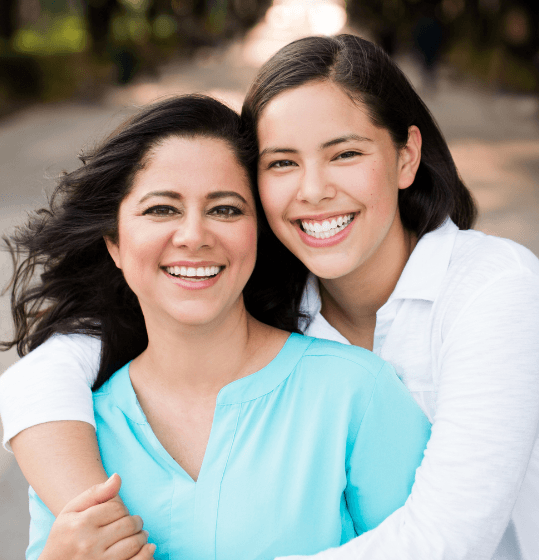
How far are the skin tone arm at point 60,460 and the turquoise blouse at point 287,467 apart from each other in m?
0.08

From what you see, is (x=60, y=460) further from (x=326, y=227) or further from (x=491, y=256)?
(x=491, y=256)

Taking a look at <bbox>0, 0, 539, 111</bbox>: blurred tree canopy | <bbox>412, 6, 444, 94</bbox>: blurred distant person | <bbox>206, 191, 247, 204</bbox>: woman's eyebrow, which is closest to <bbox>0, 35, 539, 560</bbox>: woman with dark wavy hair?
<bbox>206, 191, 247, 204</bbox>: woman's eyebrow

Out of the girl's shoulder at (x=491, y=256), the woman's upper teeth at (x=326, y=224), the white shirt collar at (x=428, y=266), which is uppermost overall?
the woman's upper teeth at (x=326, y=224)

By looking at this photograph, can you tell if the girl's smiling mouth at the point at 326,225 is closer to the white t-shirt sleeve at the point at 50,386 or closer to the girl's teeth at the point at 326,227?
the girl's teeth at the point at 326,227

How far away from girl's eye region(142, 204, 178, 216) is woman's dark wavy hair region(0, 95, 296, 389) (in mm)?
130

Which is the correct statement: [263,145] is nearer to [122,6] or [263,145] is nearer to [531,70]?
[531,70]

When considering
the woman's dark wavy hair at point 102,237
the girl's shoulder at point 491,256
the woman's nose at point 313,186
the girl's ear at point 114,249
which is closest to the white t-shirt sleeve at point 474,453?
the girl's shoulder at point 491,256

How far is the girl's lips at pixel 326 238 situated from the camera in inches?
81.0

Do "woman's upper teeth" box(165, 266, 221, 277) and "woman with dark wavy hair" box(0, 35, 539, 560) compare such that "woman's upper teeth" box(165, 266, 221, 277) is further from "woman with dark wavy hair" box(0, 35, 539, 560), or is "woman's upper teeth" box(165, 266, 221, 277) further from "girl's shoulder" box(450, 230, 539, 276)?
"girl's shoulder" box(450, 230, 539, 276)

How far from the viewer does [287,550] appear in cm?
165

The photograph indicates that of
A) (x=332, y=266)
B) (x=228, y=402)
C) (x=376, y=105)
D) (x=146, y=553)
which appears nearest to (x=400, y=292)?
(x=332, y=266)

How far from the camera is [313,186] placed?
1934 millimetres

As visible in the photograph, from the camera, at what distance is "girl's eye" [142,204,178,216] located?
1.73 meters

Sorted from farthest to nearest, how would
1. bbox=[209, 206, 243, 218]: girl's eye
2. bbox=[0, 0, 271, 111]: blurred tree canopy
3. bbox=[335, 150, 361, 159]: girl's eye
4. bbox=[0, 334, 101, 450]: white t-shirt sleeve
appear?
bbox=[0, 0, 271, 111]: blurred tree canopy < bbox=[335, 150, 361, 159]: girl's eye < bbox=[0, 334, 101, 450]: white t-shirt sleeve < bbox=[209, 206, 243, 218]: girl's eye
